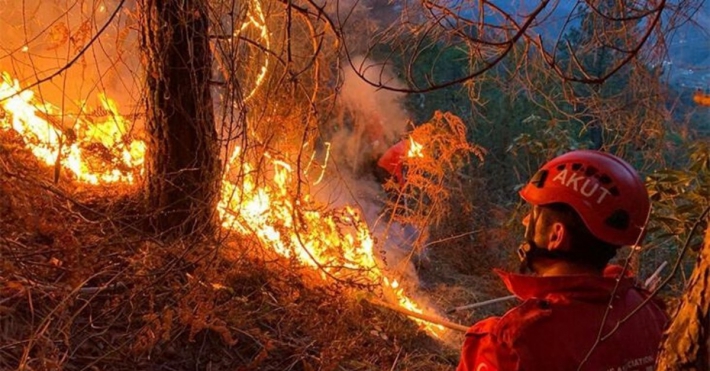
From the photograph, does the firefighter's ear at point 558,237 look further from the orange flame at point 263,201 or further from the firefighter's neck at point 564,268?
the orange flame at point 263,201

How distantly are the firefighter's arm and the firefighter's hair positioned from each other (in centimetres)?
47

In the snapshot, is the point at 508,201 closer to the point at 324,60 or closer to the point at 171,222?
the point at 324,60

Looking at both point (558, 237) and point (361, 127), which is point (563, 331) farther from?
point (361, 127)

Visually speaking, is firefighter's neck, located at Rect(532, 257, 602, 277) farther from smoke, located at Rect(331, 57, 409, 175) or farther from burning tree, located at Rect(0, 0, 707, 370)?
smoke, located at Rect(331, 57, 409, 175)

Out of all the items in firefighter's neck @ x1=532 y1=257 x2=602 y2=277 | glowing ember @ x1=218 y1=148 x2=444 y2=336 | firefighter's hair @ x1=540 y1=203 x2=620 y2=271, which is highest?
glowing ember @ x1=218 y1=148 x2=444 y2=336

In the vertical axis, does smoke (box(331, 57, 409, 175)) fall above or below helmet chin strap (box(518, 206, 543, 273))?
above

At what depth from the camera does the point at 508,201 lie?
42.7ft

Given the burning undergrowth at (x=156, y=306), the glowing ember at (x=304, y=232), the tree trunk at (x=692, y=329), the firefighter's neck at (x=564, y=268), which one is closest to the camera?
the tree trunk at (x=692, y=329)

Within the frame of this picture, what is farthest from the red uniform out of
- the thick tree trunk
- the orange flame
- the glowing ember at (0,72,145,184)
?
the thick tree trunk

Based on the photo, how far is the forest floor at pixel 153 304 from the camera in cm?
377

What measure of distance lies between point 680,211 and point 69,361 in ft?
12.8

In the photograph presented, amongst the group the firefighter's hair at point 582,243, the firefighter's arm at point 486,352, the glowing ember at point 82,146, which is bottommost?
the firefighter's arm at point 486,352

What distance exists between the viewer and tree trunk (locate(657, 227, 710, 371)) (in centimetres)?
132

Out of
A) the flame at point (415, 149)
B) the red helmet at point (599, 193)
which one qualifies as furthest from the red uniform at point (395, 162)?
the red helmet at point (599, 193)
